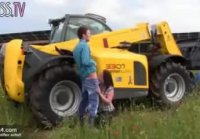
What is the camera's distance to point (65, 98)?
10.0m

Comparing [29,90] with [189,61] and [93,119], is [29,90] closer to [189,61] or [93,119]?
[93,119]

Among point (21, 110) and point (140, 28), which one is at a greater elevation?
point (140, 28)

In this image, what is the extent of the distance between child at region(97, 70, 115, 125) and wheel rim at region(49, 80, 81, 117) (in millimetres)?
557

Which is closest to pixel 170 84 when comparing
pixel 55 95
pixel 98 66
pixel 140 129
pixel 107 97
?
pixel 98 66

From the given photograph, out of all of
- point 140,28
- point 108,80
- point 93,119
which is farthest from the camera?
point 140,28

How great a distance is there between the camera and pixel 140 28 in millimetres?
11977

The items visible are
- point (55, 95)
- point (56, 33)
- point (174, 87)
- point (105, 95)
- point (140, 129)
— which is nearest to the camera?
point (140, 129)

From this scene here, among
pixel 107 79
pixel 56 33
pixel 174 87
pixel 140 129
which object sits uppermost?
pixel 56 33

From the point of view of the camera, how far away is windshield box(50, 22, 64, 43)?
11.4m

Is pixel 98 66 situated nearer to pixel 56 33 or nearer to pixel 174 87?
pixel 56 33

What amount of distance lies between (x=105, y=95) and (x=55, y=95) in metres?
0.94

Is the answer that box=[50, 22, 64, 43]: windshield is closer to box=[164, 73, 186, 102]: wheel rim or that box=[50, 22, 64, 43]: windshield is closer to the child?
the child

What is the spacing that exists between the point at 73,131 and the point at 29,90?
6.66ft

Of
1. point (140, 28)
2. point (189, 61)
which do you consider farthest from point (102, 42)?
point (189, 61)
